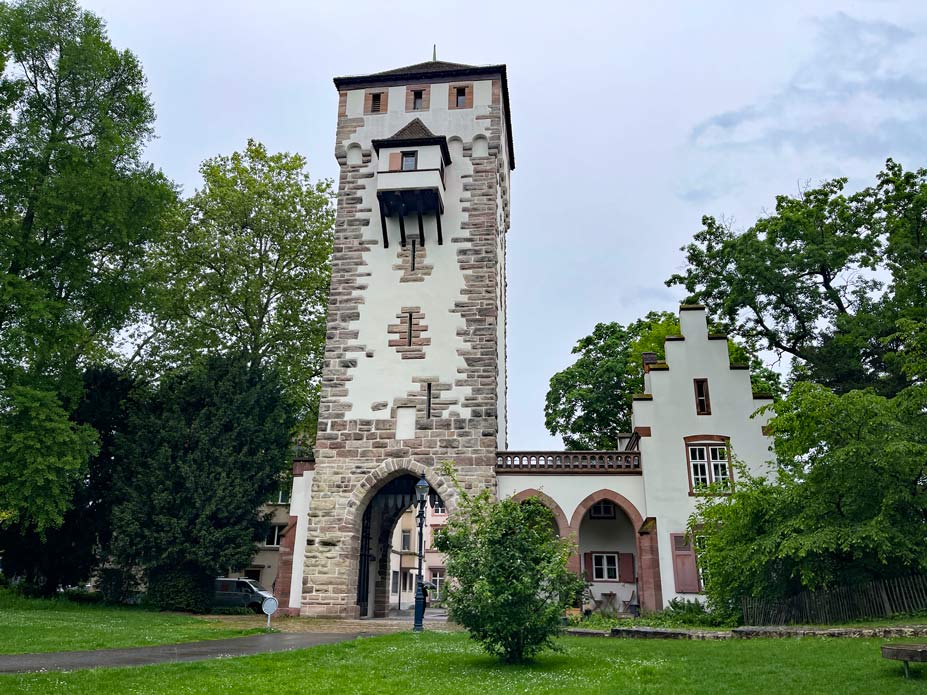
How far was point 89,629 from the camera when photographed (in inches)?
577

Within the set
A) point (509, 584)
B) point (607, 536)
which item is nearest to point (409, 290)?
point (607, 536)

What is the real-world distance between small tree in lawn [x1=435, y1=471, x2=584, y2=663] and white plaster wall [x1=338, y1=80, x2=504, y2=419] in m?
11.2

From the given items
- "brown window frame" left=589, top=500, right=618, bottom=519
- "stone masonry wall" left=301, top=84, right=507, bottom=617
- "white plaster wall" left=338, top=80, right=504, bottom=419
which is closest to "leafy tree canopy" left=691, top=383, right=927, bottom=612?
"brown window frame" left=589, top=500, right=618, bottom=519

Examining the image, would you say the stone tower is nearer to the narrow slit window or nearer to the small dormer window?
the small dormer window

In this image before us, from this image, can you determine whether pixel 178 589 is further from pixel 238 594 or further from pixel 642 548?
pixel 642 548

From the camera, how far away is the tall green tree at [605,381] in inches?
1254

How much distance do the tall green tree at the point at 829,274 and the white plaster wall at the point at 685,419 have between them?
5.48 meters

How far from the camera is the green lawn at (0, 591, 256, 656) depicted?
1227 cm

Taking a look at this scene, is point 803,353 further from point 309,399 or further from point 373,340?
point 309,399

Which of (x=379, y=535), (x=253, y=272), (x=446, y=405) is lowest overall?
(x=379, y=535)

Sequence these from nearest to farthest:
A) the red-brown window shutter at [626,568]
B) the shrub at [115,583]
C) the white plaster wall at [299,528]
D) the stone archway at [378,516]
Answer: the white plaster wall at [299,528]
the stone archway at [378,516]
the red-brown window shutter at [626,568]
the shrub at [115,583]

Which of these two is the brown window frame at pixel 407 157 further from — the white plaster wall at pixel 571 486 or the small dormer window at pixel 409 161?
the white plaster wall at pixel 571 486

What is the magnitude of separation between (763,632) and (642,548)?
24.6 feet

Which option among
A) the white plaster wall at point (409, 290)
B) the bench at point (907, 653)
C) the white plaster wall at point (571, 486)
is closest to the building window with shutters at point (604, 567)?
the white plaster wall at point (571, 486)
